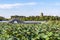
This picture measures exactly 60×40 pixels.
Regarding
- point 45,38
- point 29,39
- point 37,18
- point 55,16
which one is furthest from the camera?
point 37,18

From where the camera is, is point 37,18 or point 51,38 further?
point 37,18

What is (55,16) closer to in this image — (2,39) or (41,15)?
(41,15)

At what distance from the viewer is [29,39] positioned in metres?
6.00

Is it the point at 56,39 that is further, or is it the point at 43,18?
the point at 43,18

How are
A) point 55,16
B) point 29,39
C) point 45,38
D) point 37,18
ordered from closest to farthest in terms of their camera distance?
point 45,38, point 29,39, point 55,16, point 37,18

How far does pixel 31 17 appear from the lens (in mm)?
74125

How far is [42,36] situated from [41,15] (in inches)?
2648

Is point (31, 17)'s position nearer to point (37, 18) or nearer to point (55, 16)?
point (37, 18)

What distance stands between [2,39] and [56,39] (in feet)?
4.30

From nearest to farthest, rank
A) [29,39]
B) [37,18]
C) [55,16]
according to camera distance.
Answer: [29,39] → [55,16] → [37,18]

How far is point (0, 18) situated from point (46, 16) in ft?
46.8

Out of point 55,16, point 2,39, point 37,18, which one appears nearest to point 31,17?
point 37,18

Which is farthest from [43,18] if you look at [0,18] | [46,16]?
[0,18]

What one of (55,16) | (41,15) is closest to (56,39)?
(55,16)
